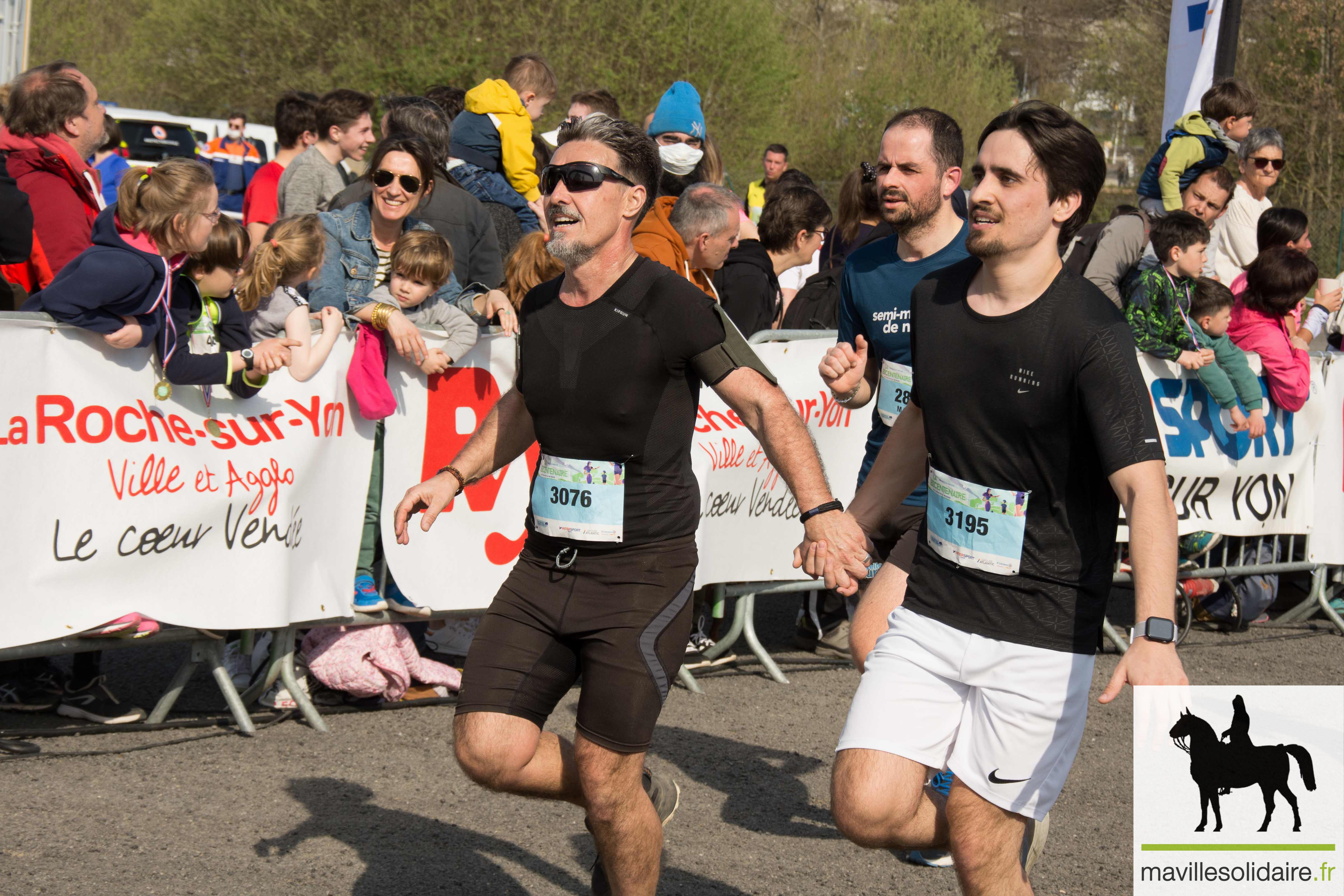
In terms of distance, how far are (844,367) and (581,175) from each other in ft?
3.03

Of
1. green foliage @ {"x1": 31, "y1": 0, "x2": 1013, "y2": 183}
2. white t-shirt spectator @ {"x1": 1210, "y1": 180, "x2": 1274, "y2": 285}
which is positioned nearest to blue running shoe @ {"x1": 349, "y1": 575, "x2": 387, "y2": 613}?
white t-shirt spectator @ {"x1": 1210, "y1": 180, "x2": 1274, "y2": 285}

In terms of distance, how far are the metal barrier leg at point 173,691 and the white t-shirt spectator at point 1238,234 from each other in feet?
24.2

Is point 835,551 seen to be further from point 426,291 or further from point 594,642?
point 426,291

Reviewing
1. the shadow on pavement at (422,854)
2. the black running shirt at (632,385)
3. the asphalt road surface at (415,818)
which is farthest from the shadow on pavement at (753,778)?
the black running shirt at (632,385)

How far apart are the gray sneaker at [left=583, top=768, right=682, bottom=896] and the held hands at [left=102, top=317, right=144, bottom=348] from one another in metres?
2.38

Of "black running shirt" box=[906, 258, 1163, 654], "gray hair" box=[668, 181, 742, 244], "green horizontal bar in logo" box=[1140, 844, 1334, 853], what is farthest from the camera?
"gray hair" box=[668, 181, 742, 244]

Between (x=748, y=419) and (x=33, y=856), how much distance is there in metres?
2.54

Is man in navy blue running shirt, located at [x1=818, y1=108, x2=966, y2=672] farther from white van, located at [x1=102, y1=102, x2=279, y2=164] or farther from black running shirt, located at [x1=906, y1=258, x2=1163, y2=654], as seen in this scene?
white van, located at [x1=102, y1=102, x2=279, y2=164]

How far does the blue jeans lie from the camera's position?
7.36m

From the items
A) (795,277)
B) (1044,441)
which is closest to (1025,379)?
(1044,441)

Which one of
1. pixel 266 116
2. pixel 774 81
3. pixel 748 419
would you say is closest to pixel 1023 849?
pixel 748 419

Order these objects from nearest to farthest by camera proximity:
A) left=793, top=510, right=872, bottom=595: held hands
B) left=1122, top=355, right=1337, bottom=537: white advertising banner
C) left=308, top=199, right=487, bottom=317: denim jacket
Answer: left=793, top=510, right=872, bottom=595: held hands
left=308, top=199, right=487, bottom=317: denim jacket
left=1122, top=355, right=1337, bottom=537: white advertising banner

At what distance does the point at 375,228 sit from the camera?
5863 millimetres

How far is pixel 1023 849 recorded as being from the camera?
10.9 feet
